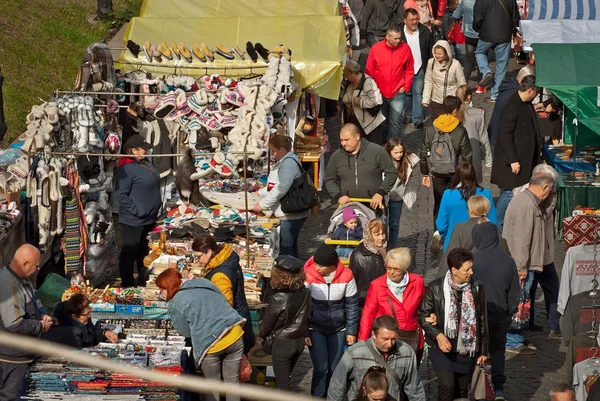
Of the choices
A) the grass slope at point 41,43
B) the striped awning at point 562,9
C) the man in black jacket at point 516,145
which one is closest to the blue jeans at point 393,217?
the man in black jacket at point 516,145

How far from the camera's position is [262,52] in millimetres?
15094

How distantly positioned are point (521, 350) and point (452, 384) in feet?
6.95

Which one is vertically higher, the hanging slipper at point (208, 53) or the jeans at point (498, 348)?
the hanging slipper at point (208, 53)

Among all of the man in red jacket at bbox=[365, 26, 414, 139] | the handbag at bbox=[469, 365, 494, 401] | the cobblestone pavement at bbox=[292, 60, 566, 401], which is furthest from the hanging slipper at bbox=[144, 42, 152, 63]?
the handbag at bbox=[469, 365, 494, 401]

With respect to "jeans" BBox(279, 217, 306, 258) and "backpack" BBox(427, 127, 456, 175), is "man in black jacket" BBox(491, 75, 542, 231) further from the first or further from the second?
"jeans" BBox(279, 217, 306, 258)

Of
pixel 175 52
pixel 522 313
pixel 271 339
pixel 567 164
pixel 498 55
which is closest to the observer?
pixel 271 339

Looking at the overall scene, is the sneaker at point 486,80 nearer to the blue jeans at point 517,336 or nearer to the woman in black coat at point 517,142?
the woman in black coat at point 517,142

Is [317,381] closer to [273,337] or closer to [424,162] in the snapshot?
[273,337]

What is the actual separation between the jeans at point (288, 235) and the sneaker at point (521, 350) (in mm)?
2455

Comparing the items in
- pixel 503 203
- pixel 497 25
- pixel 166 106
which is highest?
pixel 497 25

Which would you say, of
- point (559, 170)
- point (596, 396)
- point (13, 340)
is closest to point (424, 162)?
point (559, 170)

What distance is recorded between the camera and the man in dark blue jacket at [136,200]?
41.2 ft

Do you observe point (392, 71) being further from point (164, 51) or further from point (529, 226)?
point (529, 226)

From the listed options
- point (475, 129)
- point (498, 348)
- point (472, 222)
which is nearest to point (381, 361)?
point (498, 348)
